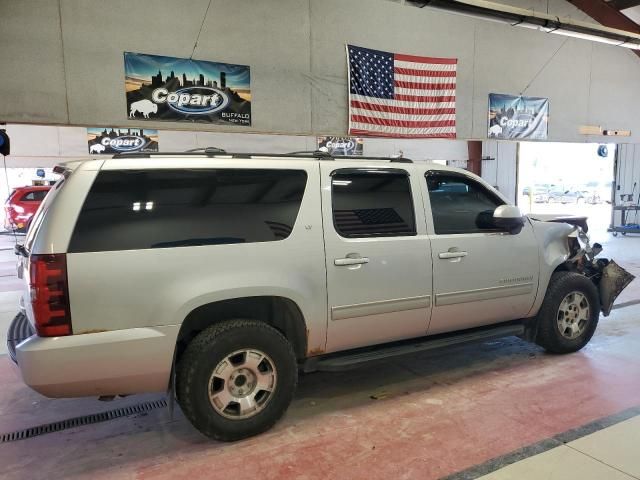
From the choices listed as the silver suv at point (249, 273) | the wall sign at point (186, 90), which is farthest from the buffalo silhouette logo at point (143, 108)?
the silver suv at point (249, 273)

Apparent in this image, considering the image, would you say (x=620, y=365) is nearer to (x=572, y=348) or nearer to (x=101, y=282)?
(x=572, y=348)

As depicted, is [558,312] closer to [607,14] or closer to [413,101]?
[413,101]

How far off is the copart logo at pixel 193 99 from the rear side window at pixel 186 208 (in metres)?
4.08

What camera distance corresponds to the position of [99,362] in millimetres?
2582

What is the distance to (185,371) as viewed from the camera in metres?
2.83

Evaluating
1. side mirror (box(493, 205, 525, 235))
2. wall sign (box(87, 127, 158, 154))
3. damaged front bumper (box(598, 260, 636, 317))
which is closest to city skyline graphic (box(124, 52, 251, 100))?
side mirror (box(493, 205, 525, 235))

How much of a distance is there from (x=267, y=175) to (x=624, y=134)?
1176cm

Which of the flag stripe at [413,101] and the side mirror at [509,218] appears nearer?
the side mirror at [509,218]

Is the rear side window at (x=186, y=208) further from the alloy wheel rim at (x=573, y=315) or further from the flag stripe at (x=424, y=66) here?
the flag stripe at (x=424, y=66)

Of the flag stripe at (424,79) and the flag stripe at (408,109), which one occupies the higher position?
the flag stripe at (424,79)

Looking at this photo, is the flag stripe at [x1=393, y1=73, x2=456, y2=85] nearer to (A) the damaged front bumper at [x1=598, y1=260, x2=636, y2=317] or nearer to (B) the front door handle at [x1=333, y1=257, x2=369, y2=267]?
(A) the damaged front bumper at [x1=598, y1=260, x2=636, y2=317]

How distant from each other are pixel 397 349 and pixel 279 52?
17.3 ft

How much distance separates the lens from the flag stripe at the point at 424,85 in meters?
8.23

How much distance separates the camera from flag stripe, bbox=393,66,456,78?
820 cm
